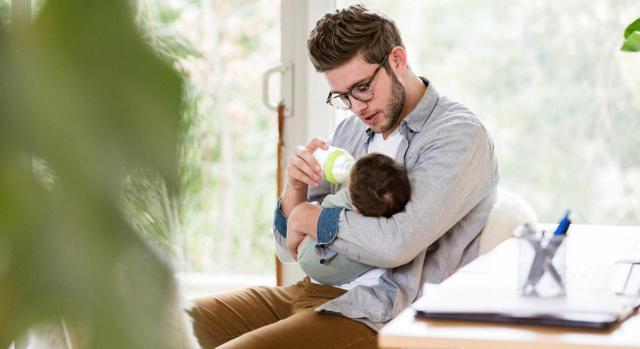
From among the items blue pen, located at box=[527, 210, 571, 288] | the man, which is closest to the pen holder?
blue pen, located at box=[527, 210, 571, 288]

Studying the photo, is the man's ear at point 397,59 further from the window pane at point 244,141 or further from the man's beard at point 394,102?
the window pane at point 244,141

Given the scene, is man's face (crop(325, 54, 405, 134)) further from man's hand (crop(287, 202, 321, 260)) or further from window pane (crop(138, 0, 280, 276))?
window pane (crop(138, 0, 280, 276))

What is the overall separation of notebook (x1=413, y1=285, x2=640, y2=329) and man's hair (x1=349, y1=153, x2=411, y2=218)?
64 cm

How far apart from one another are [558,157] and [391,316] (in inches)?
47.8

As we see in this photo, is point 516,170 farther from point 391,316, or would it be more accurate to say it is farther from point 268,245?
point 391,316

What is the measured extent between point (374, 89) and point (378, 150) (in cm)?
18

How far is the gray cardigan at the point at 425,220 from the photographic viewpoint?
1953 mm

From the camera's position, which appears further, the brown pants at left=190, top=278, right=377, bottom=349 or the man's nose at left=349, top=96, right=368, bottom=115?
the man's nose at left=349, top=96, right=368, bottom=115

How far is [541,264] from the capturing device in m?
1.30

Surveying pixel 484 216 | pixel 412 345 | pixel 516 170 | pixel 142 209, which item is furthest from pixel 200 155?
pixel 516 170

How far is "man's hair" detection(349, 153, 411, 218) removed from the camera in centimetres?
195

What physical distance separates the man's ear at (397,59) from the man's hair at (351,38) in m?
0.01

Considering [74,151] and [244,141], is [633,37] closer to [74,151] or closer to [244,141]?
[244,141]

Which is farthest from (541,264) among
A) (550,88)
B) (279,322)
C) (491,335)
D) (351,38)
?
(550,88)
